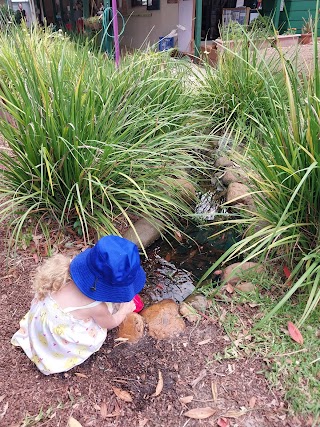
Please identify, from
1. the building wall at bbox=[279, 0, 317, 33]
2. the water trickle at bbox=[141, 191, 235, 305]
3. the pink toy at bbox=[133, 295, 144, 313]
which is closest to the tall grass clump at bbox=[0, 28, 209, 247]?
the water trickle at bbox=[141, 191, 235, 305]

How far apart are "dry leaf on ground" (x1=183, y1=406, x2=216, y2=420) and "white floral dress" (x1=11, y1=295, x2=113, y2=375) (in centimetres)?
53

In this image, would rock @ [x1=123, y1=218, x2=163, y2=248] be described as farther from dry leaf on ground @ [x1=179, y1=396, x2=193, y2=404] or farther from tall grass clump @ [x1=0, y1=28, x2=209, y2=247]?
dry leaf on ground @ [x1=179, y1=396, x2=193, y2=404]

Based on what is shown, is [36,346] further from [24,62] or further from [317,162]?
[24,62]

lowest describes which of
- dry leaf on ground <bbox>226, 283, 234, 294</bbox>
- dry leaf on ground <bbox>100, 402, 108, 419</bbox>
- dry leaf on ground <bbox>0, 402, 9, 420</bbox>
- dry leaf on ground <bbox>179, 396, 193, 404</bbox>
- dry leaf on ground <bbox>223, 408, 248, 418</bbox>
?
dry leaf on ground <bbox>100, 402, 108, 419</bbox>

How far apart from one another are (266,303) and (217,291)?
276 mm

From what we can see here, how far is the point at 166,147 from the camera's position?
2.82 metres

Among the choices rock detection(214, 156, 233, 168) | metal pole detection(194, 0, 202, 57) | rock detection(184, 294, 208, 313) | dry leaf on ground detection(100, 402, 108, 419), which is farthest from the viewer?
metal pole detection(194, 0, 202, 57)

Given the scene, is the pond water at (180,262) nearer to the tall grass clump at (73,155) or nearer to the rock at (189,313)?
the tall grass clump at (73,155)

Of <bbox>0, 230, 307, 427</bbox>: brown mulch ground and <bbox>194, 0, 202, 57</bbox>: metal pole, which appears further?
<bbox>194, 0, 202, 57</bbox>: metal pole

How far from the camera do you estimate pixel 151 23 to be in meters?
9.48

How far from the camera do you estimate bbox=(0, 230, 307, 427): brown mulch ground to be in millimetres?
1581

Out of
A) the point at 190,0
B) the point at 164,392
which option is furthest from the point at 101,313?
the point at 190,0

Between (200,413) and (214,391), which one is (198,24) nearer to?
(214,391)

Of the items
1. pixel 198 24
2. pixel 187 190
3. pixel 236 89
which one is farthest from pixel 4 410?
pixel 198 24
